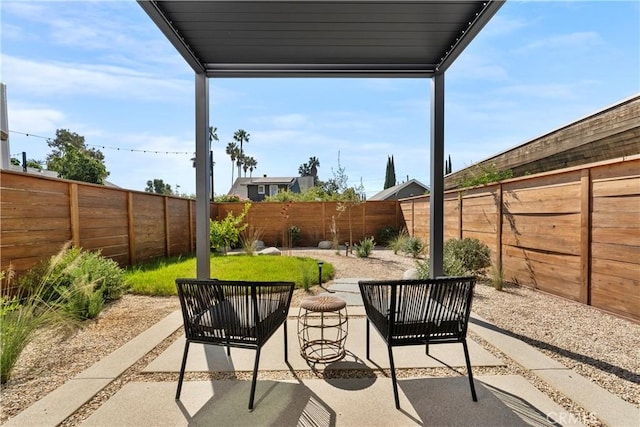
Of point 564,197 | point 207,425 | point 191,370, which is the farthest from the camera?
point 564,197

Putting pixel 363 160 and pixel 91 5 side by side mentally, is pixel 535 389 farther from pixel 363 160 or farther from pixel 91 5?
pixel 363 160

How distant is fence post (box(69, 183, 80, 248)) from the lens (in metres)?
4.38

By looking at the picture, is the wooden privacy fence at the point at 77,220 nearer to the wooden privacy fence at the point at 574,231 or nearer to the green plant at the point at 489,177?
the wooden privacy fence at the point at 574,231

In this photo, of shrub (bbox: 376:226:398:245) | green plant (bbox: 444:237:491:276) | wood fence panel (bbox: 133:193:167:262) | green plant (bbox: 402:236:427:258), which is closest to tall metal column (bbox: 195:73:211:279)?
wood fence panel (bbox: 133:193:167:262)

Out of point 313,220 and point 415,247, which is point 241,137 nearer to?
point 313,220

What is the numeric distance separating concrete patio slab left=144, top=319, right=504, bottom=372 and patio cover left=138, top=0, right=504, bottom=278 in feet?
3.00

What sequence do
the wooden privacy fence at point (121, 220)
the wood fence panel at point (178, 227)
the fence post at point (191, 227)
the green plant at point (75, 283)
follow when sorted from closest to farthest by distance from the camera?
the green plant at point (75, 283) < the wooden privacy fence at point (121, 220) < the wood fence panel at point (178, 227) < the fence post at point (191, 227)

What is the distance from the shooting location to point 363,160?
48.4ft

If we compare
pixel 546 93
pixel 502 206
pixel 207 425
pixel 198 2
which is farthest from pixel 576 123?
pixel 207 425

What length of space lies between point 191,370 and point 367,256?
633 cm

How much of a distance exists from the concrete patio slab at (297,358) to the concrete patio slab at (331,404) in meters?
0.21

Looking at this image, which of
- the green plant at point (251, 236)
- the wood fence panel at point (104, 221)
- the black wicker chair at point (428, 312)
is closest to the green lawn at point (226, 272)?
the wood fence panel at point (104, 221)

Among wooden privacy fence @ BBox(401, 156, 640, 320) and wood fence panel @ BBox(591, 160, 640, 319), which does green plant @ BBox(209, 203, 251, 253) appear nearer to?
wooden privacy fence @ BBox(401, 156, 640, 320)

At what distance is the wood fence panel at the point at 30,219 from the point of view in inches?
133
